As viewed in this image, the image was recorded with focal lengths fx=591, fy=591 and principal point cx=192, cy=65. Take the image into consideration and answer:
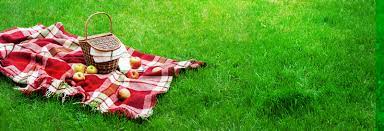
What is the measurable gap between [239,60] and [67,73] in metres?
1.78

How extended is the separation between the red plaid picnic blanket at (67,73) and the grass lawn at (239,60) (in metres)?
0.11

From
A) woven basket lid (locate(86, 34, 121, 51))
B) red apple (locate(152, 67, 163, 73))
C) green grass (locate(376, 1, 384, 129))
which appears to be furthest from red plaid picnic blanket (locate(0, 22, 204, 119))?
green grass (locate(376, 1, 384, 129))

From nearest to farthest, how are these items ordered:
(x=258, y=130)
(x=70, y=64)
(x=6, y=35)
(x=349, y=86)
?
(x=258, y=130), (x=349, y=86), (x=70, y=64), (x=6, y=35)

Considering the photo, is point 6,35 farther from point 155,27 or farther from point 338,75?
point 338,75

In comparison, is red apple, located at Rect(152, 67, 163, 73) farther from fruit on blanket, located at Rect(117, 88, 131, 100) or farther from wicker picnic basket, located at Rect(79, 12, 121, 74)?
fruit on blanket, located at Rect(117, 88, 131, 100)

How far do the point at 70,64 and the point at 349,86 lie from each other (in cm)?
274

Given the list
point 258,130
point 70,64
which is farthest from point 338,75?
point 70,64

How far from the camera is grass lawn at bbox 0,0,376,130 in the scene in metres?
4.88

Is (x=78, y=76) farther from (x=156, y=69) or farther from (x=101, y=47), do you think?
(x=156, y=69)

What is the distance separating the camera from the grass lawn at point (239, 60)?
4.88 metres

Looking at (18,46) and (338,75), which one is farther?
(18,46)

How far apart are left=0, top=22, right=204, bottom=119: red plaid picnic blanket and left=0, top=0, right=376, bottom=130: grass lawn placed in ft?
0.35

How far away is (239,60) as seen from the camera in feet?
20.2

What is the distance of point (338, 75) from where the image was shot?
561 cm
